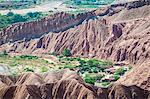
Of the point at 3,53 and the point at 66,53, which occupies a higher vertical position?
the point at 66,53

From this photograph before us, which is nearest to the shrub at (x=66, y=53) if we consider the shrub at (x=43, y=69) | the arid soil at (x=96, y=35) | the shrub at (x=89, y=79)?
the arid soil at (x=96, y=35)

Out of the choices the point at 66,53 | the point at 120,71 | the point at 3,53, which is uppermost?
the point at 120,71

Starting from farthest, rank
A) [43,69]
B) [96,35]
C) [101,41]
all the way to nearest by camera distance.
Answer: [96,35]
[101,41]
[43,69]

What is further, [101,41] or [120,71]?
[101,41]

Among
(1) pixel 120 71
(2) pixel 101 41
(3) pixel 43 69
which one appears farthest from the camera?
(2) pixel 101 41

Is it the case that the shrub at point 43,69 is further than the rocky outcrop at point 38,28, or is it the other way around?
the rocky outcrop at point 38,28

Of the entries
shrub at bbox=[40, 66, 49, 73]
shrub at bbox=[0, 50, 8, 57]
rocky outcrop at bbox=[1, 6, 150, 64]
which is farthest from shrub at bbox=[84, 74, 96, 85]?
shrub at bbox=[0, 50, 8, 57]

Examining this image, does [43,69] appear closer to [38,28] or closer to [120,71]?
[120,71]

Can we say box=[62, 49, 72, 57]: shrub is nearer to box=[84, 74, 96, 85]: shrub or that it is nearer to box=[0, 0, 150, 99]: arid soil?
box=[0, 0, 150, 99]: arid soil

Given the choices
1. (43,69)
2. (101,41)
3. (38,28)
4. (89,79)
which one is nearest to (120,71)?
(89,79)

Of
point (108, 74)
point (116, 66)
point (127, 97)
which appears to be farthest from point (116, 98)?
point (116, 66)

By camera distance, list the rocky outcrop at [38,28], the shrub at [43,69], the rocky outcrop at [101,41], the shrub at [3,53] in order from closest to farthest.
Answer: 1. the shrub at [43,69]
2. the rocky outcrop at [101,41]
3. the shrub at [3,53]
4. the rocky outcrop at [38,28]

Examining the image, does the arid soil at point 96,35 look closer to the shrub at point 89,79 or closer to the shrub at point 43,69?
the shrub at point 89,79
